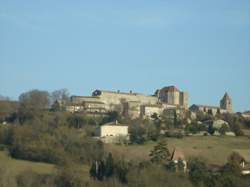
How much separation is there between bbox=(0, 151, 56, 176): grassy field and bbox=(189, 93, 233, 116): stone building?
47.9m

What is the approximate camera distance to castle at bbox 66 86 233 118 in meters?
81.4

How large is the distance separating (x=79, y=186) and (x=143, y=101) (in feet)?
192

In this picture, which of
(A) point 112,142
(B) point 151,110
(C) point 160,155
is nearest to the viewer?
(C) point 160,155

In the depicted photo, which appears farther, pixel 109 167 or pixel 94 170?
pixel 94 170

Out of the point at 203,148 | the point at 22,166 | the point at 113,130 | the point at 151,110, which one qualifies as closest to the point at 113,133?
the point at 113,130

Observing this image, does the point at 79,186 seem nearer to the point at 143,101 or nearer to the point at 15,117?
the point at 15,117

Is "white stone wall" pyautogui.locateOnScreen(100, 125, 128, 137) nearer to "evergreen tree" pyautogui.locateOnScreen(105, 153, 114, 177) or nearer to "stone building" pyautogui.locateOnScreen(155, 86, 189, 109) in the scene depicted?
"evergreen tree" pyautogui.locateOnScreen(105, 153, 114, 177)

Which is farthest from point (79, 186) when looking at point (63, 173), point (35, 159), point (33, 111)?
point (33, 111)

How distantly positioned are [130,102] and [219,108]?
1695 cm

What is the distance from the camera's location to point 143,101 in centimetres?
9544

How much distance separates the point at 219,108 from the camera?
100 m

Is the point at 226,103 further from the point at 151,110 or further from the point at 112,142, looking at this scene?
the point at 112,142

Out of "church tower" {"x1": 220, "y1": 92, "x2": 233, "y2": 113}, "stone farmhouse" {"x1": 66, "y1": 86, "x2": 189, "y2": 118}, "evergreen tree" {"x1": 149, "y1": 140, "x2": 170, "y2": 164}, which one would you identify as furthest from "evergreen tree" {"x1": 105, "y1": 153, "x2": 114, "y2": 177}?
"church tower" {"x1": 220, "y1": 92, "x2": 233, "y2": 113}

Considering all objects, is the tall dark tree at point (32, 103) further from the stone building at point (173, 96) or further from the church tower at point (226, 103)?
the church tower at point (226, 103)
